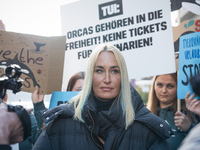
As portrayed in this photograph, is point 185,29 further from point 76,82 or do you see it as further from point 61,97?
point 61,97

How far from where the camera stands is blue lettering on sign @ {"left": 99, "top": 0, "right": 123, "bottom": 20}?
10.7 feet

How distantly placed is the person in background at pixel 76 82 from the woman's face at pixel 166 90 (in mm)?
932

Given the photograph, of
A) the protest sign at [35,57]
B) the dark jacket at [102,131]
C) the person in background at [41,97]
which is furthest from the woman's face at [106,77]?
the protest sign at [35,57]

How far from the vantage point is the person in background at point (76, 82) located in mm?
3232

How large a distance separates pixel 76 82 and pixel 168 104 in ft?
3.79

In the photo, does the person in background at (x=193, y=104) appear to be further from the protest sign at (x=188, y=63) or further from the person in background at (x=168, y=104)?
the person in background at (x=168, y=104)

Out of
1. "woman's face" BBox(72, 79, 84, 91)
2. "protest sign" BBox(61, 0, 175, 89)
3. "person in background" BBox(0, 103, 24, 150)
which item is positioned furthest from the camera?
"woman's face" BBox(72, 79, 84, 91)

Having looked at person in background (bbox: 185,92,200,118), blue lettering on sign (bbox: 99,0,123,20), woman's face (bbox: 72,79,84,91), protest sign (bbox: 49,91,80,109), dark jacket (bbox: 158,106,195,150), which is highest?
blue lettering on sign (bbox: 99,0,123,20)

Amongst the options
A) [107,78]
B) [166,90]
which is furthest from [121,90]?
[166,90]

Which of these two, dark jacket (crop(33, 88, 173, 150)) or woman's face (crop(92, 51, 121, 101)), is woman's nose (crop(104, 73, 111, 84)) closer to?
woman's face (crop(92, 51, 121, 101))

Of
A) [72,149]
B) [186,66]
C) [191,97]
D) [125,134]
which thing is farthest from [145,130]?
[186,66]

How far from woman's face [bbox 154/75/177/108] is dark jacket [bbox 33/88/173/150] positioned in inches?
43.1

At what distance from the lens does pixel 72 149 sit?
192cm

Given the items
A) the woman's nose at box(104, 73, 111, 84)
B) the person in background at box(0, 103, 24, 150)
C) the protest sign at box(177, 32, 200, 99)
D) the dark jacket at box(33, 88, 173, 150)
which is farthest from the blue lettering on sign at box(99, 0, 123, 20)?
the person in background at box(0, 103, 24, 150)
